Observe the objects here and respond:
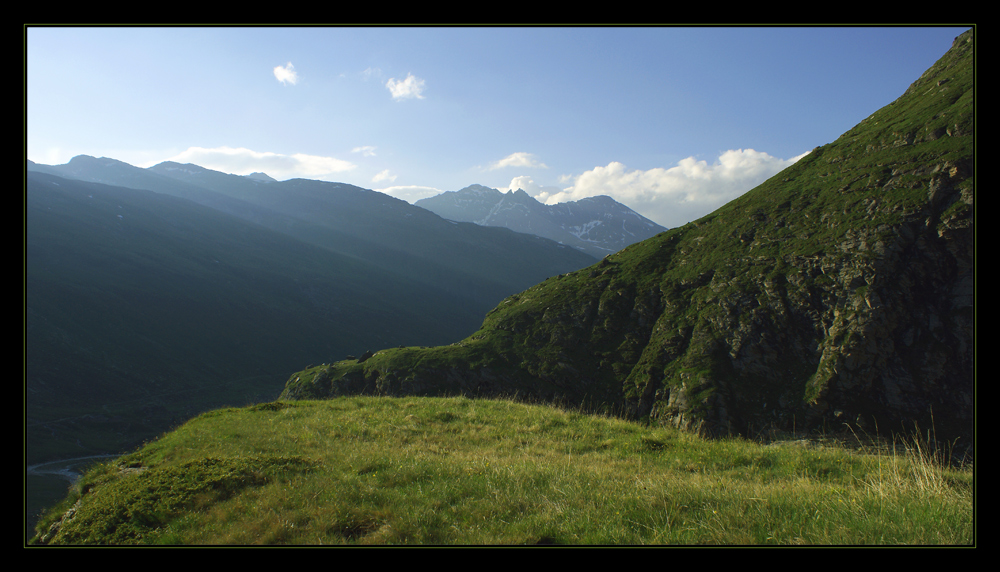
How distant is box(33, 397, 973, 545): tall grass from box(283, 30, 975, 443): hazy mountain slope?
2303 cm

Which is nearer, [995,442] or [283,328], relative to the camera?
[995,442]

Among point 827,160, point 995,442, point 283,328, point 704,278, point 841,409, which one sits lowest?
point 283,328

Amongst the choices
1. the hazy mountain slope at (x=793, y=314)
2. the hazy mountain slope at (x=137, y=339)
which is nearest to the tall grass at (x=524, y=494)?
the hazy mountain slope at (x=793, y=314)

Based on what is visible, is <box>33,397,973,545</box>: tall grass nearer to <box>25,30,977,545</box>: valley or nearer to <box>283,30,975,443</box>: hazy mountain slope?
<box>25,30,977,545</box>: valley

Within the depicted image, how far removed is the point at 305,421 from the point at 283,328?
17984 cm

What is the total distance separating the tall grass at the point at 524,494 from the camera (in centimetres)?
683

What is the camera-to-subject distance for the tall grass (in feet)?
22.4

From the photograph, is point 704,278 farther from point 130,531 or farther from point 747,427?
point 130,531

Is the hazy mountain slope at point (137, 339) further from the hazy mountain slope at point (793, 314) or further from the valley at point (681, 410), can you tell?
the hazy mountain slope at point (793, 314)

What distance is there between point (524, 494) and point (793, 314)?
35685 mm

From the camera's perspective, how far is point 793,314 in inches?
1404

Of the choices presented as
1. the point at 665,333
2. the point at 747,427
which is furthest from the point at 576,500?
the point at 665,333

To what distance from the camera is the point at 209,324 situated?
162875 millimetres

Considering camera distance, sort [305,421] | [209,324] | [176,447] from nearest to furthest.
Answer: [176,447], [305,421], [209,324]
